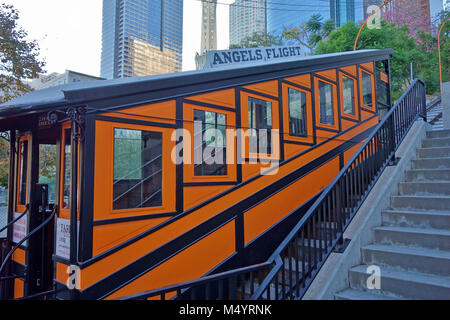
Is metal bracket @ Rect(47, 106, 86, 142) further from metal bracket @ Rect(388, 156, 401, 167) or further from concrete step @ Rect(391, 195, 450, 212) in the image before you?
metal bracket @ Rect(388, 156, 401, 167)

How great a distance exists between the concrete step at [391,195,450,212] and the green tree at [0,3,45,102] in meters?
11.9

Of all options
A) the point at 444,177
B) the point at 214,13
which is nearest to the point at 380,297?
the point at 444,177

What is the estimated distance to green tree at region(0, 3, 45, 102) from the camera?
9.89 meters

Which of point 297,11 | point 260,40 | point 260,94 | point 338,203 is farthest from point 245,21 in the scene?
point 338,203

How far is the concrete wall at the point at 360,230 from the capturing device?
3.28 m

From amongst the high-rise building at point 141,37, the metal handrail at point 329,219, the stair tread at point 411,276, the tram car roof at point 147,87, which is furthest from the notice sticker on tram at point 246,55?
the high-rise building at point 141,37

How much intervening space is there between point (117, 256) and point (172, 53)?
76.8 metres

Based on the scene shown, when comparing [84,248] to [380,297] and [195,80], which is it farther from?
[380,297]

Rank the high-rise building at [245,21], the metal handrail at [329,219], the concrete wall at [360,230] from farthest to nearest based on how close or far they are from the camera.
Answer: the high-rise building at [245,21]
the concrete wall at [360,230]
the metal handrail at [329,219]

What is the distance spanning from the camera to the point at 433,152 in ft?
16.8

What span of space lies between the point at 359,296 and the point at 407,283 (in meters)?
0.49

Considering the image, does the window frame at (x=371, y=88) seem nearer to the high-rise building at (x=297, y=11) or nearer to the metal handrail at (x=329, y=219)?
the metal handrail at (x=329, y=219)

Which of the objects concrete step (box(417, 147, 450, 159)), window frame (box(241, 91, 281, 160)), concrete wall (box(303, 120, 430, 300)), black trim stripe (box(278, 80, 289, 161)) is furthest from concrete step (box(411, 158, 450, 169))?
window frame (box(241, 91, 281, 160))

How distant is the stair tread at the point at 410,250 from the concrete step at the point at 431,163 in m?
1.94
